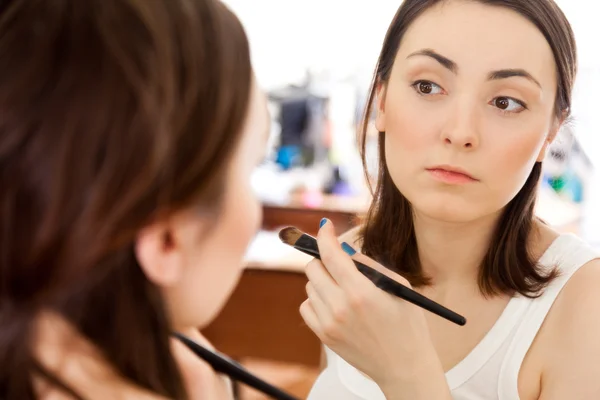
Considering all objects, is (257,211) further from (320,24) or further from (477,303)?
(320,24)

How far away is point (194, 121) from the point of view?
390 mm

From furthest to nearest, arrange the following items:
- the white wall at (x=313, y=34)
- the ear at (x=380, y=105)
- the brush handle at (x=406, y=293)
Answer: the white wall at (x=313, y=34), the ear at (x=380, y=105), the brush handle at (x=406, y=293)

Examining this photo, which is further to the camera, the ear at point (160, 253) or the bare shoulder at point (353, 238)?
the bare shoulder at point (353, 238)

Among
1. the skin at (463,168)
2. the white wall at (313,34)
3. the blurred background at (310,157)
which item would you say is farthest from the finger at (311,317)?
the white wall at (313,34)

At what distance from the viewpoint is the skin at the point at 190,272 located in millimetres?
385

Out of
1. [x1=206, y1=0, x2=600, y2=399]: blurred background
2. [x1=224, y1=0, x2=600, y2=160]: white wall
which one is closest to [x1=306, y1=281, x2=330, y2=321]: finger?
[x1=206, y1=0, x2=600, y2=399]: blurred background

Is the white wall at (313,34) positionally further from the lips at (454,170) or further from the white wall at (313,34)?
the lips at (454,170)

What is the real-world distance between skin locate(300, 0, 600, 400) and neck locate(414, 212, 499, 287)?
9 centimetres

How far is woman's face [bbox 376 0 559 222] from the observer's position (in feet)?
2.21

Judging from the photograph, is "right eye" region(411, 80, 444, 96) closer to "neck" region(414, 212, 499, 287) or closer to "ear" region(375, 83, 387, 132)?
"ear" region(375, 83, 387, 132)

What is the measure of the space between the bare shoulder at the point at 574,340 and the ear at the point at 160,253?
1.68 feet

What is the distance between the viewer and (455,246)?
0.82m

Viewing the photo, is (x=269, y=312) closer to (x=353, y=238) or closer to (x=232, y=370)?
(x=353, y=238)

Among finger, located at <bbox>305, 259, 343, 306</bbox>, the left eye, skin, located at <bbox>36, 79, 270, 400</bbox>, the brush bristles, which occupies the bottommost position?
finger, located at <bbox>305, 259, 343, 306</bbox>
